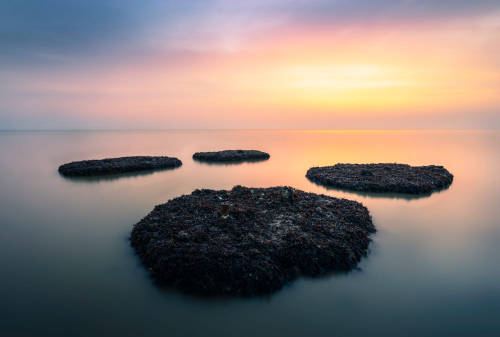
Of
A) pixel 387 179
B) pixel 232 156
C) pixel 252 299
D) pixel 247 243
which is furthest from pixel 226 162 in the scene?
pixel 252 299

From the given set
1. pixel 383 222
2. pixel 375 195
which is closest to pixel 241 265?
pixel 383 222

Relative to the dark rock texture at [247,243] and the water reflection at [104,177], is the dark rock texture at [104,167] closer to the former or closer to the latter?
the water reflection at [104,177]

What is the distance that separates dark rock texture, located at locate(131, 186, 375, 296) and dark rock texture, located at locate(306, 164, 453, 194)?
588 centimetres

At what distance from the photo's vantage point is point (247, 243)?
23.8 ft

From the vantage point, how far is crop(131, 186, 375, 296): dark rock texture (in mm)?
6090

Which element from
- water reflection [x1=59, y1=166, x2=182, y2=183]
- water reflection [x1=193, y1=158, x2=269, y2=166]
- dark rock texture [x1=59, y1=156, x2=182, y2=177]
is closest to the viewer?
water reflection [x1=59, y1=166, x2=182, y2=183]

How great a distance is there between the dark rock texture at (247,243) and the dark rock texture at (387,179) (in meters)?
5.88

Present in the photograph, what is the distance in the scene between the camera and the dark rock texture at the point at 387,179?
1566 cm

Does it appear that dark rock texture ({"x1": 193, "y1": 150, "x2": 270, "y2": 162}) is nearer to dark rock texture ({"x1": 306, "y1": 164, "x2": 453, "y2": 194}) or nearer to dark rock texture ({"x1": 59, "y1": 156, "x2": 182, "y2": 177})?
dark rock texture ({"x1": 59, "y1": 156, "x2": 182, "y2": 177})

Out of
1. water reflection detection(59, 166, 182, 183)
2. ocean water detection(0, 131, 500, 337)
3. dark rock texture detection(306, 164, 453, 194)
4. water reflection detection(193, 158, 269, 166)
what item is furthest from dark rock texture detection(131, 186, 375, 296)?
water reflection detection(193, 158, 269, 166)

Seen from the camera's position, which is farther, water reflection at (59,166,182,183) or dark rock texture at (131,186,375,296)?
water reflection at (59,166,182,183)

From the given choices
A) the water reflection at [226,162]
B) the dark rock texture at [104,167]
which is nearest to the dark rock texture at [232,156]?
the water reflection at [226,162]

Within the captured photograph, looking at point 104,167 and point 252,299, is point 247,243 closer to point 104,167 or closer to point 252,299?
point 252,299

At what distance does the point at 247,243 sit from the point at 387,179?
14.1m
